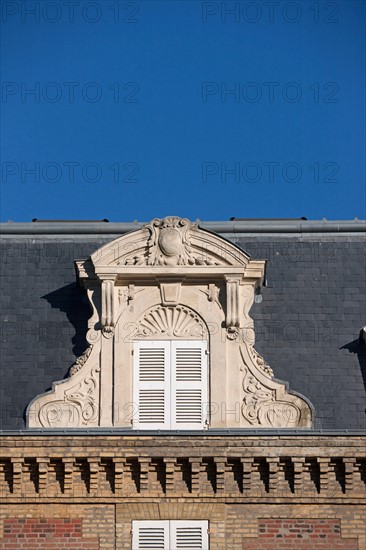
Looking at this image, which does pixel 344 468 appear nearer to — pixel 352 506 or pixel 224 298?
pixel 352 506

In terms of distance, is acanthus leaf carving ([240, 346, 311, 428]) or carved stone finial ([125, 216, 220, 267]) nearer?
acanthus leaf carving ([240, 346, 311, 428])

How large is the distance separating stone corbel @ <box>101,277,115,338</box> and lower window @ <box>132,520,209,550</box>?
4130 millimetres

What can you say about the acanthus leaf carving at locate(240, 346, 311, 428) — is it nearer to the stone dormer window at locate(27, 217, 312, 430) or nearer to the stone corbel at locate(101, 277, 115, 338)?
the stone dormer window at locate(27, 217, 312, 430)

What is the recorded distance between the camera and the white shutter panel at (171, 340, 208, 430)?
125 ft

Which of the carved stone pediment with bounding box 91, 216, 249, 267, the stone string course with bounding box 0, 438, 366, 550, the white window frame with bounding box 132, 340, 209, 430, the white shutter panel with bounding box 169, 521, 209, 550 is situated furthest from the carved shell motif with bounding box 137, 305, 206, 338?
the white shutter panel with bounding box 169, 521, 209, 550

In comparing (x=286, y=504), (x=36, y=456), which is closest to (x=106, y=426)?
(x=36, y=456)

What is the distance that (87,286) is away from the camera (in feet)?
129

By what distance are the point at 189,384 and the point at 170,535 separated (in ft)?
10.7

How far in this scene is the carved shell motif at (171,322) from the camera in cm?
3884

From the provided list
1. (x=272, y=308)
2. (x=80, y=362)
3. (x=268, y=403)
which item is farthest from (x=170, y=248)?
(x=268, y=403)

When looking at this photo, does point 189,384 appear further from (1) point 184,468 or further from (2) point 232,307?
(1) point 184,468

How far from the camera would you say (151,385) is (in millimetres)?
38438

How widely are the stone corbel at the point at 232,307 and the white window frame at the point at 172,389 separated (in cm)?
62

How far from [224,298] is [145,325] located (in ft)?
5.66
